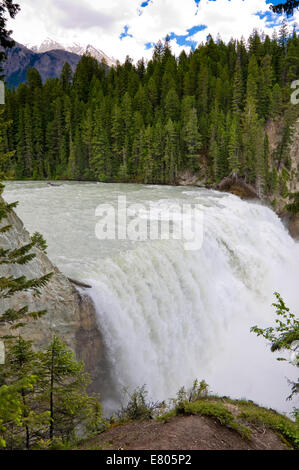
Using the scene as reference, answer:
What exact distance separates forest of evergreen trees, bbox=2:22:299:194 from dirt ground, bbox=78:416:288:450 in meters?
37.9

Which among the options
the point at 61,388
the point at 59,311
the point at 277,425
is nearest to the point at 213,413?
the point at 277,425

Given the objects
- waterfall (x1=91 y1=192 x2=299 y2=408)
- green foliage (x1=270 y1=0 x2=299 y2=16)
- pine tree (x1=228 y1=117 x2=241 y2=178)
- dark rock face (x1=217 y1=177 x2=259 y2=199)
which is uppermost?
pine tree (x1=228 y1=117 x2=241 y2=178)

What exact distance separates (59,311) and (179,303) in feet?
19.4

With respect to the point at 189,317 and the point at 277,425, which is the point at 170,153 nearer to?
the point at 189,317

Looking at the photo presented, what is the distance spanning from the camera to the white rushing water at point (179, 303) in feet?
35.4

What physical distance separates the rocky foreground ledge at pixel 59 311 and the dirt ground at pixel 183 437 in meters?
3.12

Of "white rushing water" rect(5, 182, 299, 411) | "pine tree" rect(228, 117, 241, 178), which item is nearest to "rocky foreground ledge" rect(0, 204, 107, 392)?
"white rushing water" rect(5, 182, 299, 411)

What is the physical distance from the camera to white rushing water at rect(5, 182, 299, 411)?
1079 centimetres

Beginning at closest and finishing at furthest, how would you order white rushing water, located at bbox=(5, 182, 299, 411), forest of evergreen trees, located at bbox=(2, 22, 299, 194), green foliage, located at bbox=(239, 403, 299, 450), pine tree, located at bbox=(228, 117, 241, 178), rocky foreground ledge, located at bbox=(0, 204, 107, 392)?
1. green foliage, located at bbox=(239, 403, 299, 450)
2. rocky foreground ledge, located at bbox=(0, 204, 107, 392)
3. white rushing water, located at bbox=(5, 182, 299, 411)
4. pine tree, located at bbox=(228, 117, 241, 178)
5. forest of evergreen trees, located at bbox=(2, 22, 299, 194)

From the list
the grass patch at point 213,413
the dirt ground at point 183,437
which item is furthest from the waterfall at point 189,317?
the dirt ground at point 183,437

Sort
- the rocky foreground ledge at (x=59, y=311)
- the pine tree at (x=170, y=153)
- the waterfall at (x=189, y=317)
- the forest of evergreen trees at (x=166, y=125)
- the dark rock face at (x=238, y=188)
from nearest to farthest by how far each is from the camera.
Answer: the rocky foreground ledge at (x=59, y=311) < the waterfall at (x=189, y=317) < the dark rock face at (x=238, y=188) < the forest of evergreen trees at (x=166, y=125) < the pine tree at (x=170, y=153)

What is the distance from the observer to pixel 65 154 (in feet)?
180

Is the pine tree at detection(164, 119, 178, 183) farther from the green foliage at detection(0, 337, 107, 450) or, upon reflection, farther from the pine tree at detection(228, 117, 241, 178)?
the green foliage at detection(0, 337, 107, 450)

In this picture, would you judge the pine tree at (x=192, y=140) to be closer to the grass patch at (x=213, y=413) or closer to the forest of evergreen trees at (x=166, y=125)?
the forest of evergreen trees at (x=166, y=125)
